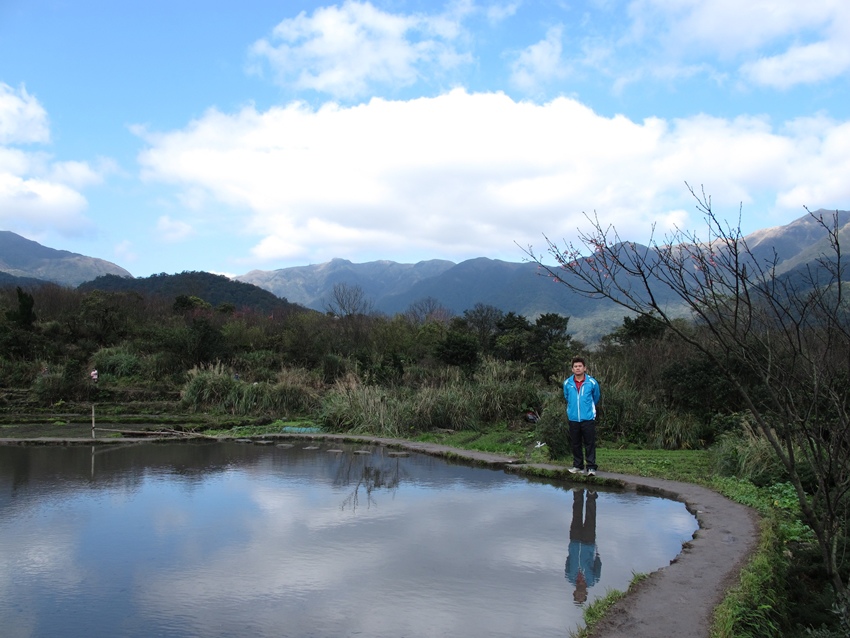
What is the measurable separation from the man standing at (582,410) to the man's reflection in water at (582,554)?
1168 mm

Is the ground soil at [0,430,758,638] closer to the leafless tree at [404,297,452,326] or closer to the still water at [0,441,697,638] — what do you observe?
the still water at [0,441,697,638]

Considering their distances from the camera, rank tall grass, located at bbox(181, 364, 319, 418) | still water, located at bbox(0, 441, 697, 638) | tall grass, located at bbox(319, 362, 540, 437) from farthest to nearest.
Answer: tall grass, located at bbox(181, 364, 319, 418)
tall grass, located at bbox(319, 362, 540, 437)
still water, located at bbox(0, 441, 697, 638)

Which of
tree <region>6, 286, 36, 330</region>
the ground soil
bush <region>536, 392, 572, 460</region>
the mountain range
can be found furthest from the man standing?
the mountain range

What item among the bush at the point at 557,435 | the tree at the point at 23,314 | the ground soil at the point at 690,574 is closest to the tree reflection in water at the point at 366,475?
the bush at the point at 557,435

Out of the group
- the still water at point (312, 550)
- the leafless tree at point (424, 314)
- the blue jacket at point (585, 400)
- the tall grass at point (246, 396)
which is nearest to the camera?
the still water at point (312, 550)

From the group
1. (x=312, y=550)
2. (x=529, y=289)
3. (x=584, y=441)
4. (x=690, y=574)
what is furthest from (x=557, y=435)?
(x=529, y=289)

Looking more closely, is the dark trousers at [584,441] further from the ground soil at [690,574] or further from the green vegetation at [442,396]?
the green vegetation at [442,396]

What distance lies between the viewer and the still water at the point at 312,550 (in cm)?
397

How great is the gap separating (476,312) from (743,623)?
22.3 metres

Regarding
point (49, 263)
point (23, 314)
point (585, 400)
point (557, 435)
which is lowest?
point (557, 435)

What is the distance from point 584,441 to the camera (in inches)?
325

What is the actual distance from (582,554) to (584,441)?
A: 121 inches

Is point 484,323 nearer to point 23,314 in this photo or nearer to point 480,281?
point 23,314

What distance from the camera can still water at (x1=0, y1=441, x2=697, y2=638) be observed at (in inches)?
156
